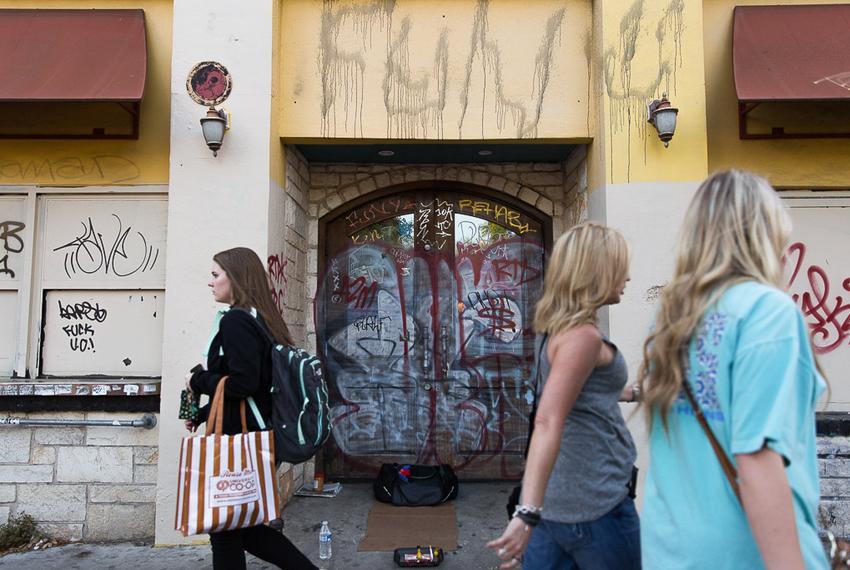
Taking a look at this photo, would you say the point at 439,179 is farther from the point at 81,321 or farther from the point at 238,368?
the point at 238,368

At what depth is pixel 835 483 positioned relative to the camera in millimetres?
4609

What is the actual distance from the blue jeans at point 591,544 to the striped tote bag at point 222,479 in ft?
4.47

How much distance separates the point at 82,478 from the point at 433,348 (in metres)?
2.96

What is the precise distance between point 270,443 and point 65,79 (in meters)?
3.13

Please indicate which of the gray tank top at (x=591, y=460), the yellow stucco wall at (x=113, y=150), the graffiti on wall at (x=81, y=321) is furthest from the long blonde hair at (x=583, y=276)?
the graffiti on wall at (x=81, y=321)

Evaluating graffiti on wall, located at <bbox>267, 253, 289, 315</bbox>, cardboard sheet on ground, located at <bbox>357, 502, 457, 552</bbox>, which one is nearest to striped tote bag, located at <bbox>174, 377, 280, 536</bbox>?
cardboard sheet on ground, located at <bbox>357, 502, 457, 552</bbox>

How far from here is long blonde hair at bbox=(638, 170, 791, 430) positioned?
4.80 feet

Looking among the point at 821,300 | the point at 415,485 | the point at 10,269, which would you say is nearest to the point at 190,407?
the point at 415,485

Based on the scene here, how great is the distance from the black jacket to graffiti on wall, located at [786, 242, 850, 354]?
4.02m

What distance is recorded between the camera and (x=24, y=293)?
4.83 metres

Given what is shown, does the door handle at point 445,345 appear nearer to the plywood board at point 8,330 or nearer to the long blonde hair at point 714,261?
the plywood board at point 8,330

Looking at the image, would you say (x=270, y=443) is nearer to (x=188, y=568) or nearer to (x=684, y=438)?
(x=188, y=568)

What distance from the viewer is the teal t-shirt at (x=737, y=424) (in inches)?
51.5

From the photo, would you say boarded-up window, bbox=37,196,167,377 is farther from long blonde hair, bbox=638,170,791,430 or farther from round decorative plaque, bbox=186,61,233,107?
long blonde hair, bbox=638,170,791,430
